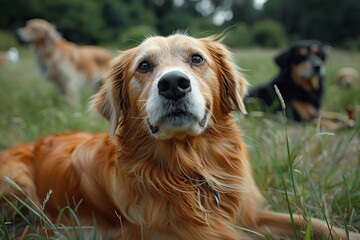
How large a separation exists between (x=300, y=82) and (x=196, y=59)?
3.70 m

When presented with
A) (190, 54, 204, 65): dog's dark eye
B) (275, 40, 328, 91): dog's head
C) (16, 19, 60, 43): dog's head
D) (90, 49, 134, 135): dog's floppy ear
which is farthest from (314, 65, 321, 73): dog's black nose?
(16, 19, 60, 43): dog's head

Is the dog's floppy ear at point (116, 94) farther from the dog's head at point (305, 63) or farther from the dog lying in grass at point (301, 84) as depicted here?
the dog's head at point (305, 63)

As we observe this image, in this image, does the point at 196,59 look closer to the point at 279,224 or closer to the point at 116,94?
the point at 116,94

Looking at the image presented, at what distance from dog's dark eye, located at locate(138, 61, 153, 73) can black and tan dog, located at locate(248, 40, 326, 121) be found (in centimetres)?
350

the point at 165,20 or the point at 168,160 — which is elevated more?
the point at 165,20

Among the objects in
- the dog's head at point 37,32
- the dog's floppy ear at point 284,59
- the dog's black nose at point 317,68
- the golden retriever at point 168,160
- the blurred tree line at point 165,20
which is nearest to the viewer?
the golden retriever at point 168,160

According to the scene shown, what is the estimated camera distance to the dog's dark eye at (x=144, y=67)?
83.7 inches

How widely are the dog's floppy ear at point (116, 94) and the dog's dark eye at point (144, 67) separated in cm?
17

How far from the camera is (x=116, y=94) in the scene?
2.35 m

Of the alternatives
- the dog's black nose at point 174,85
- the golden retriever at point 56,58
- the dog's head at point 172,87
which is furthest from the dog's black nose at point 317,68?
the golden retriever at point 56,58

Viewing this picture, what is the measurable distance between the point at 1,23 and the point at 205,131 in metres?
27.1

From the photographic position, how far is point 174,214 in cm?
194

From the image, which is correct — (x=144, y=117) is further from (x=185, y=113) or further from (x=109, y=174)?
(x=109, y=174)

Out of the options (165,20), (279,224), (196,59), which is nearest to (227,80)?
(196,59)
